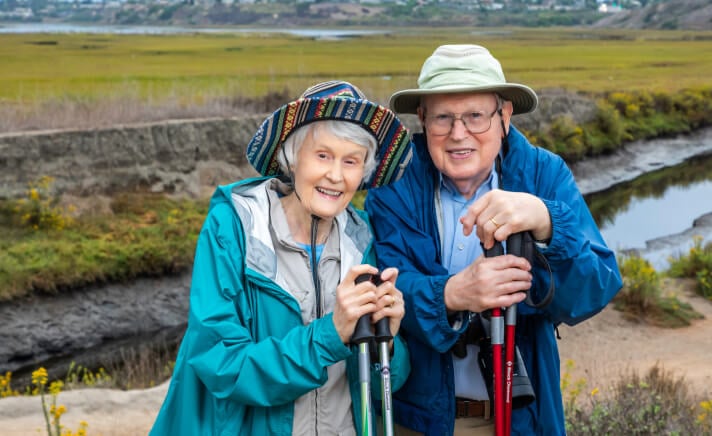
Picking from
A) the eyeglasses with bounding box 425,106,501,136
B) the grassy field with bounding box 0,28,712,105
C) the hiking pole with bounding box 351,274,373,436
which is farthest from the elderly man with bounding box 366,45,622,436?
the grassy field with bounding box 0,28,712,105

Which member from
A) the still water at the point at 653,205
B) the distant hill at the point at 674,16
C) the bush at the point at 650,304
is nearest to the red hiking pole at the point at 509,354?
the bush at the point at 650,304

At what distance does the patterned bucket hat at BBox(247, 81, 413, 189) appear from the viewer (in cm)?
249

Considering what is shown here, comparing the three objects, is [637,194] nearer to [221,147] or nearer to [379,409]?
[221,147]

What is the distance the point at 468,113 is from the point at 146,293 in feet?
38.9

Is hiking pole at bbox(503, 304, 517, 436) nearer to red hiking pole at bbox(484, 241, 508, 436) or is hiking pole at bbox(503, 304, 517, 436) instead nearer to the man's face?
red hiking pole at bbox(484, 241, 508, 436)

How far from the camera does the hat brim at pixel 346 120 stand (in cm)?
249

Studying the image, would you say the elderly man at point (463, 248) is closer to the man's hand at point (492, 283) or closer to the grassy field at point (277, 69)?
the man's hand at point (492, 283)

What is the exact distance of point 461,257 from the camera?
2.87m

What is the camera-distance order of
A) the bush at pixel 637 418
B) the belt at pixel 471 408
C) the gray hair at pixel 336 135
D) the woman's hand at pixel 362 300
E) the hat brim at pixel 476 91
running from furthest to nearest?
the bush at pixel 637 418 < the belt at pixel 471 408 < the hat brim at pixel 476 91 < the gray hair at pixel 336 135 < the woman's hand at pixel 362 300

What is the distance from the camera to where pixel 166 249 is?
14.3 meters

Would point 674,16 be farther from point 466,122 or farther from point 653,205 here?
point 466,122

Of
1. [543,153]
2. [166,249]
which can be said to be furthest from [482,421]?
[166,249]

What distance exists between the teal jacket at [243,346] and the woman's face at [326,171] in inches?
6.3

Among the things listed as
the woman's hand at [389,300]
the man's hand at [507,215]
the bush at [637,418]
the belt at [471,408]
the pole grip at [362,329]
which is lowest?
the bush at [637,418]
